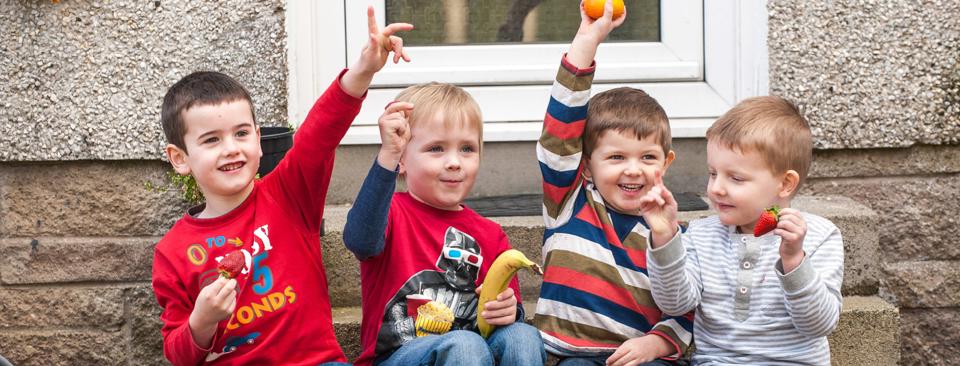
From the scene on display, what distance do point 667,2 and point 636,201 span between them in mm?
1262

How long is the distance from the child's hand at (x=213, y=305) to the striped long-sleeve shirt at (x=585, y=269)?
92 cm

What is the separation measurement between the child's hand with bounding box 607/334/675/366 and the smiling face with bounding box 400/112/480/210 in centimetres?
60

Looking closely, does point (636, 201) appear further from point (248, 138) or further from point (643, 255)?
point (248, 138)

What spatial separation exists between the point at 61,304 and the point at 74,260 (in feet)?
0.52

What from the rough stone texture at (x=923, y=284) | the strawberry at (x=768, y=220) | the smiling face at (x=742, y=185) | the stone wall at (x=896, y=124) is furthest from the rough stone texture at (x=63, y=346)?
the rough stone texture at (x=923, y=284)

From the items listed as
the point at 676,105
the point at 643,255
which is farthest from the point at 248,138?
the point at 676,105

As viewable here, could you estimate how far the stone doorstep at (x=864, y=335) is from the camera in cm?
329

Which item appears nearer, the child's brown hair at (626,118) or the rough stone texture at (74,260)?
the child's brown hair at (626,118)

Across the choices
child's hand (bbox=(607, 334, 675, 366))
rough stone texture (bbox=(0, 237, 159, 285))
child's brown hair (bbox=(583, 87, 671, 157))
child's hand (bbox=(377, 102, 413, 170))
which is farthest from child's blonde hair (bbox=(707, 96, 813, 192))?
rough stone texture (bbox=(0, 237, 159, 285))

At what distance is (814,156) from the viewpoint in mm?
3842

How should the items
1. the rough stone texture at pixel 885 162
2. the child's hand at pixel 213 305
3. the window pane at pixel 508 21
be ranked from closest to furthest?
1. the child's hand at pixel 213 305
2. the rough stone texture at pixel 885 162
3. the window pane at pixel 508 21

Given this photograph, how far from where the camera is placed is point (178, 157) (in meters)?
2.84

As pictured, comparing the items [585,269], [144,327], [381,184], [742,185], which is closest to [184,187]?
[144,327]

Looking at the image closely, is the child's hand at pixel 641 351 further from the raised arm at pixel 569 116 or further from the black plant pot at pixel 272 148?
the black plant pot at pixel 272 148
